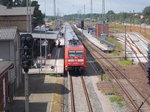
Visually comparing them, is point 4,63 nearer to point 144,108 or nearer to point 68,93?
point 68,93

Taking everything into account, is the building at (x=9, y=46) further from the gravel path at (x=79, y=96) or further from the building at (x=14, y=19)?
the building at (x=14, y=19)

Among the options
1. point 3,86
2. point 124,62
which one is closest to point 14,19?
point 124,62

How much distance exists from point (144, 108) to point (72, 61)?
1104 cm

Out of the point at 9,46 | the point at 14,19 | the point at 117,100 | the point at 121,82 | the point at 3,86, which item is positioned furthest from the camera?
the point at 14,19

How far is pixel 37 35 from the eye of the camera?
1549 inches

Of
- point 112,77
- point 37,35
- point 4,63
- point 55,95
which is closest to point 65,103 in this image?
point 55,95

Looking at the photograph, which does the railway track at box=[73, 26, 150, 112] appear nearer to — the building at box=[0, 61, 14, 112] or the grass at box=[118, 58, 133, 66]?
the grass at box=[118, 58, 133, 66]

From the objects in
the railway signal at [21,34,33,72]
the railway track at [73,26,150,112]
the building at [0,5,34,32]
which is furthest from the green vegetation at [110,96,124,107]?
the building at [0,5,34,32]

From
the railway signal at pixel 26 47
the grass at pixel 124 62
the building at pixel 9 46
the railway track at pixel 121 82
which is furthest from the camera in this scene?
the grass at pixel 124 62

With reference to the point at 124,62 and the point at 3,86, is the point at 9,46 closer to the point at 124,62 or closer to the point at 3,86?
the point at 3,86

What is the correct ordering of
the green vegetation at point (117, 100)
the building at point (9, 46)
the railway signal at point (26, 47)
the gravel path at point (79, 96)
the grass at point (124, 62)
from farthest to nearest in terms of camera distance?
the grass at point (124, 62), the building at point (9, 46), the green vegetation at point (117, 100), the gravel path at point (79, 96), the railway signal at point (26, 47)

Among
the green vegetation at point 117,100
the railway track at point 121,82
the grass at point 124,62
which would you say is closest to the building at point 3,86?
the green vegetation at point 117,100

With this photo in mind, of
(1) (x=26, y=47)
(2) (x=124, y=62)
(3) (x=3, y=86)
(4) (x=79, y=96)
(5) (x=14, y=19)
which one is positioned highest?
(5) (x=14, y=19)

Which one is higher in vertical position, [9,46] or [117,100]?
[9,46]
